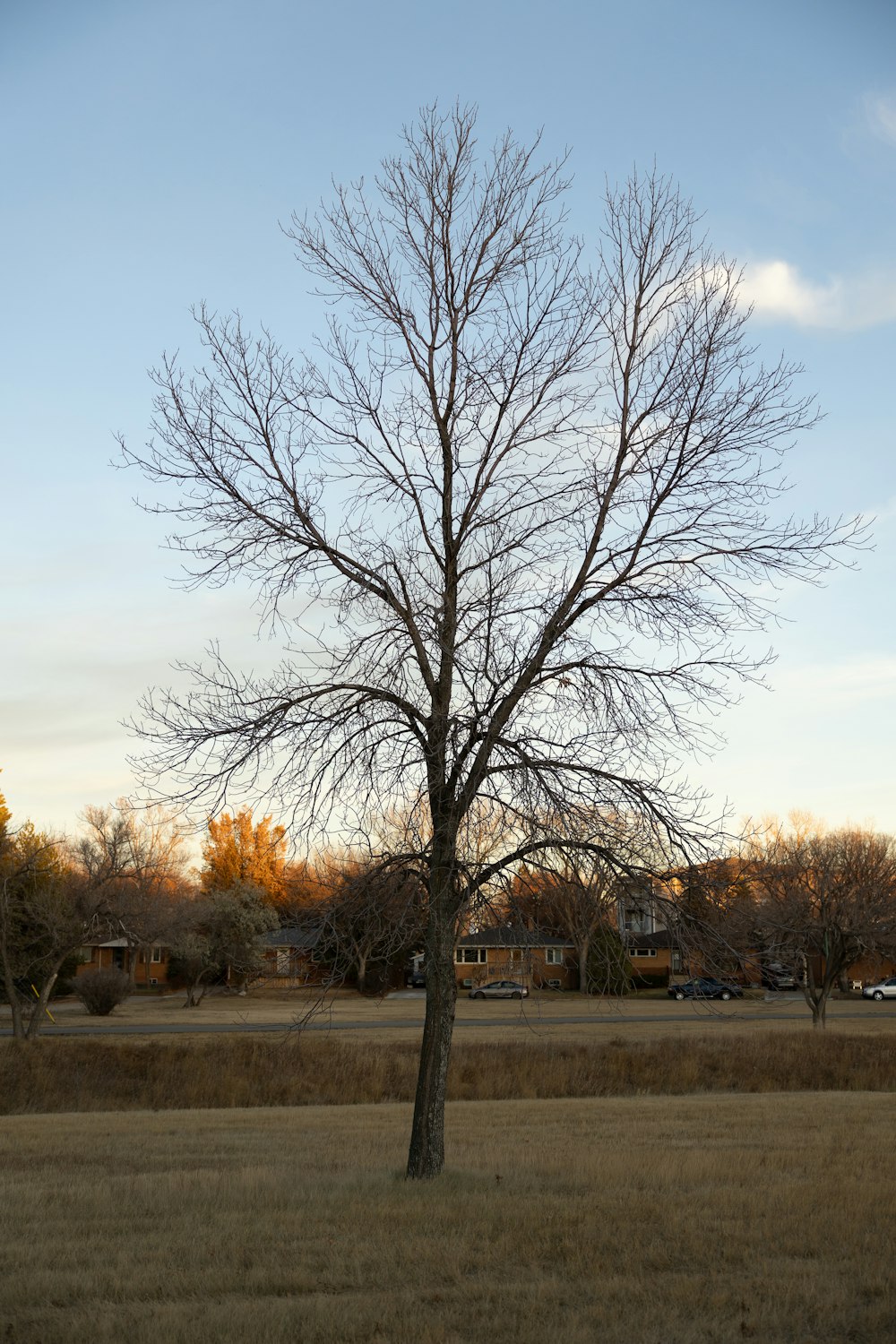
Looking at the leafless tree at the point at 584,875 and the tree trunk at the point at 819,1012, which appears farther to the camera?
the tree trunk at the point at 819,1012

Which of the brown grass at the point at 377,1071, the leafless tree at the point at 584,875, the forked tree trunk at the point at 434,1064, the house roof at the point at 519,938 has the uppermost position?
the leafless tree at the point at 584,875

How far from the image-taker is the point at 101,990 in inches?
1994

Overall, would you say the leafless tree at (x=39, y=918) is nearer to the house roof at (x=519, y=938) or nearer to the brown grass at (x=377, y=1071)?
the brown grass at (x=377, y=1071)

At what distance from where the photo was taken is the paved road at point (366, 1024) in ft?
131

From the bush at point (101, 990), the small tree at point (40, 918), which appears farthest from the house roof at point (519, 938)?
the bush at point (101, 990)

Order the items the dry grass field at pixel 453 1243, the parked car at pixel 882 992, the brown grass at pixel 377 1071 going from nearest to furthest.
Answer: the dry grass field at pixel 453 1243 < the brown grass at pixel 377 1071 < the parked car at pixel 882 992

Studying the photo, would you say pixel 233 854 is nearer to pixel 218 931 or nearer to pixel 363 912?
pixel 218 931

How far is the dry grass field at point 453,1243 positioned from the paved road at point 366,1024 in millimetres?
23828

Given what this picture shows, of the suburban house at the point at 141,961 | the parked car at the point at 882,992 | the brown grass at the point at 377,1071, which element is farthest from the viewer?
the suburban house at the point at 141,961

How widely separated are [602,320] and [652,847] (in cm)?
550

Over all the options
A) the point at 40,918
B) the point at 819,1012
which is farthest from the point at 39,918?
the point at 819,1012

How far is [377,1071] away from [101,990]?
1048 inches

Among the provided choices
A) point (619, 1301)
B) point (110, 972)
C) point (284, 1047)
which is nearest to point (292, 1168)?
A: point (619, 1301)

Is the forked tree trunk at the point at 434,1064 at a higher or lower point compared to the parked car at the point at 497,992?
higher
